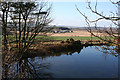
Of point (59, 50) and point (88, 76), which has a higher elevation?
point (59, 50)

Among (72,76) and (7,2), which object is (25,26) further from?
(72,76)

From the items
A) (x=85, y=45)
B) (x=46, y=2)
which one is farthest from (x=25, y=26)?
(x=85, y=45)

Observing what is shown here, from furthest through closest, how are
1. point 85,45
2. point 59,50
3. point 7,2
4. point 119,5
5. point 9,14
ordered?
point 85,45 → point 59,50 → point 9,14 → point 7,2 → point 119,5

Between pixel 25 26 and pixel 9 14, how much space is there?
0.91 meters

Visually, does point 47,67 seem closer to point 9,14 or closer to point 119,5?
point 9,14

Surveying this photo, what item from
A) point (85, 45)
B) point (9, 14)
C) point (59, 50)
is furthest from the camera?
point (85, 45)

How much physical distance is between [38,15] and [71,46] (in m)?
7.19

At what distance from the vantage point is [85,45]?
50.8 ft

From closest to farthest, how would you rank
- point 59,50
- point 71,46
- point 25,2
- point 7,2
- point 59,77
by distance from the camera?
point 7,2 < point 25,2 < point 59,77 < point 59,50 < point 71,46

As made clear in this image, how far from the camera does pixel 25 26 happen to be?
5730mm

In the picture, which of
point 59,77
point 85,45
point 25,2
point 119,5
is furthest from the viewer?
point 85,45

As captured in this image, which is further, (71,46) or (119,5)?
(71,46)

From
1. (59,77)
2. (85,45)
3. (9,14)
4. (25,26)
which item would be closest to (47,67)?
(59,77)

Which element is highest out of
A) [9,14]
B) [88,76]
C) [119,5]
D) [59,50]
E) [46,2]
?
[46,2]
